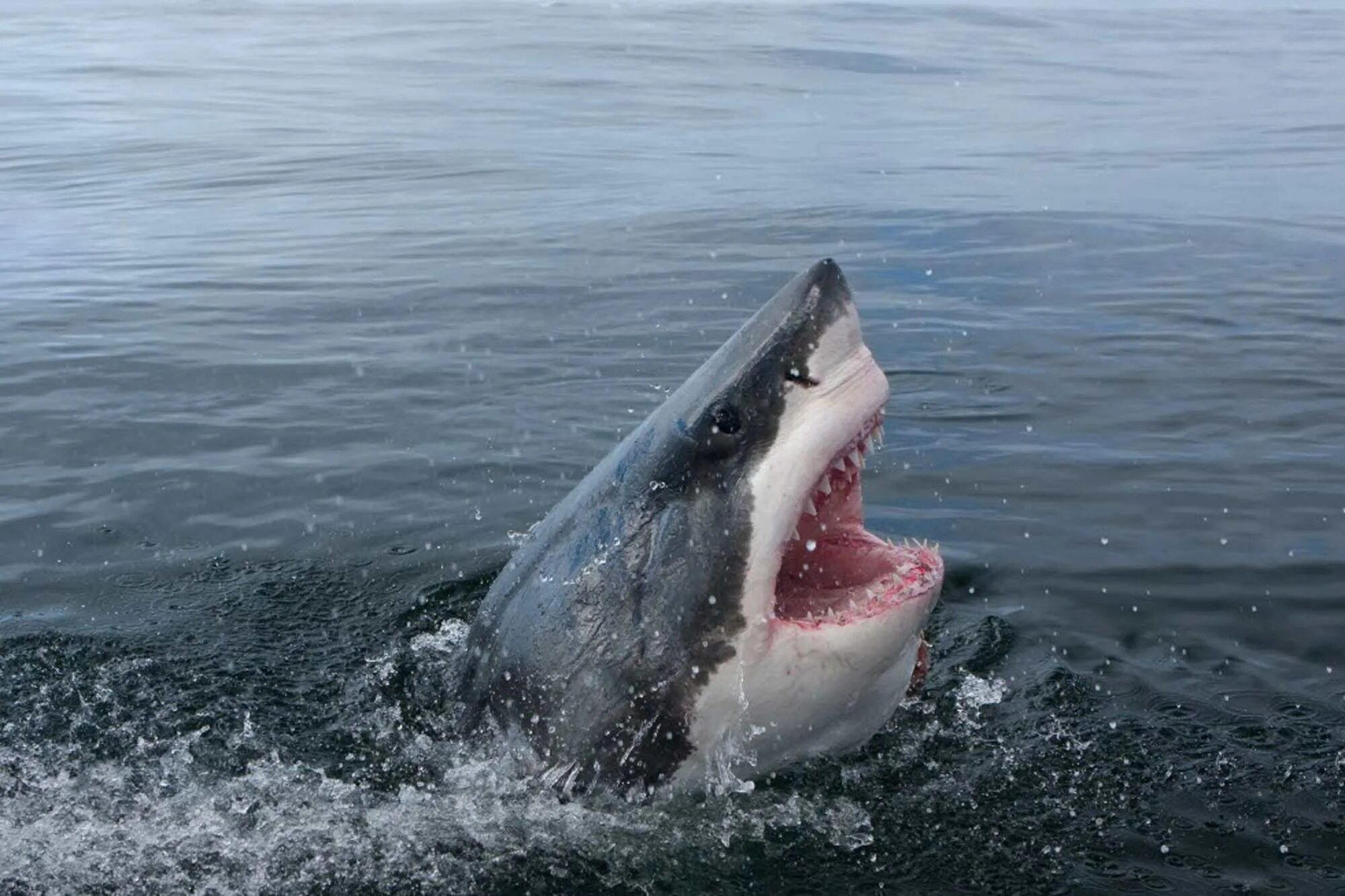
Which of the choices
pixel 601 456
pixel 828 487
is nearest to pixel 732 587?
pixel 828 487

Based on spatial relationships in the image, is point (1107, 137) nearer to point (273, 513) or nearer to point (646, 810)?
point (273, 513)

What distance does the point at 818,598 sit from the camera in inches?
162

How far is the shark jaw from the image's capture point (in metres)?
3.80

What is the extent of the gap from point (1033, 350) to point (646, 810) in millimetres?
5979

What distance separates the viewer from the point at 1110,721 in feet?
16.3

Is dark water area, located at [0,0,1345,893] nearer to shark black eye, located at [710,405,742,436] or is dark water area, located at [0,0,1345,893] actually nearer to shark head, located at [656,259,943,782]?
shark head, located at [656,259,943,782]

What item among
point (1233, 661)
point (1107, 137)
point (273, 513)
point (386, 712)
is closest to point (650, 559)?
point (386, 712)

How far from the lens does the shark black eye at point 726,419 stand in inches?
152

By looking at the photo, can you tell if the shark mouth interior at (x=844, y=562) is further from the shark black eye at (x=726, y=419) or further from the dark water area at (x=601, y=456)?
the dark water area at (x=601, y=456)

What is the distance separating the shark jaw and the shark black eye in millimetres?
109

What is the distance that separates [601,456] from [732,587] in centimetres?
408

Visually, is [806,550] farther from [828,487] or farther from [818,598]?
[828,487]

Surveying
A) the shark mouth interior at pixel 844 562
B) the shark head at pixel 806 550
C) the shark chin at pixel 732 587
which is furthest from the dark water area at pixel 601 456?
the shark mouth interior at pixel 844 562

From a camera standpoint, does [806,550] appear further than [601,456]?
No
